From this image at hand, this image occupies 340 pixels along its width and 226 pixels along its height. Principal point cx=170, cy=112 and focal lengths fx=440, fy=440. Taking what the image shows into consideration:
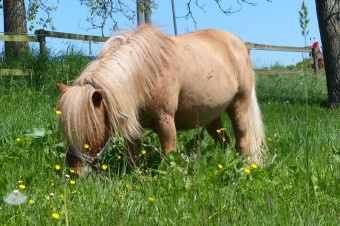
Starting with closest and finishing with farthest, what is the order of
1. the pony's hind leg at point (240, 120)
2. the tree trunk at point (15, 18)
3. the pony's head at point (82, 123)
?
the pony's head at point (82, 123), the pony's hind leg at point (240, 120), the tree trunk at point (15, 18)

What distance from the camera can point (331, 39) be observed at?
903cm

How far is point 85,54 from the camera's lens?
10.5m

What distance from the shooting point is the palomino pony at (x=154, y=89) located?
329 centimetres

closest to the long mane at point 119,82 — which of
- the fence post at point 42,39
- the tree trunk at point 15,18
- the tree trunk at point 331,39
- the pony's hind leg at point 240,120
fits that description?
the pony's hind leg at point 240,120

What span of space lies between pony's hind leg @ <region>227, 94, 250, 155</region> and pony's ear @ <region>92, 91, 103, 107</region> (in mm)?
2120

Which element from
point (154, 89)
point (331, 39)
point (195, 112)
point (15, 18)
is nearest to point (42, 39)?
point (15, 18)

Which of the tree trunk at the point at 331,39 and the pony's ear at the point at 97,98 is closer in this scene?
the pony's ear at the point at 97,98

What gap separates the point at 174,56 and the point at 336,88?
6.07 m

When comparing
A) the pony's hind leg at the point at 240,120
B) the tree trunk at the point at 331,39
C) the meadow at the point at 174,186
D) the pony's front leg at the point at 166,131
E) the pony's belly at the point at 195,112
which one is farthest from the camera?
the tree trunk at the point at 331,39

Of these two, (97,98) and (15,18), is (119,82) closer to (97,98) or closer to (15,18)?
(97,98)

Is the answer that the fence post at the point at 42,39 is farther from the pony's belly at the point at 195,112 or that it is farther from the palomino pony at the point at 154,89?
the pony's belly at the point at 195,112

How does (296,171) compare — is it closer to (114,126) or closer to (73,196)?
(114,126)

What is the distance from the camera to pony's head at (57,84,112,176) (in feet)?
10.5

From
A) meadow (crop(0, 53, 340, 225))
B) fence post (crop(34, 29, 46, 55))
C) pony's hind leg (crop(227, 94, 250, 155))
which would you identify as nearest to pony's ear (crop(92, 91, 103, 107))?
meadow (crop(0, 53, 340, 225))
